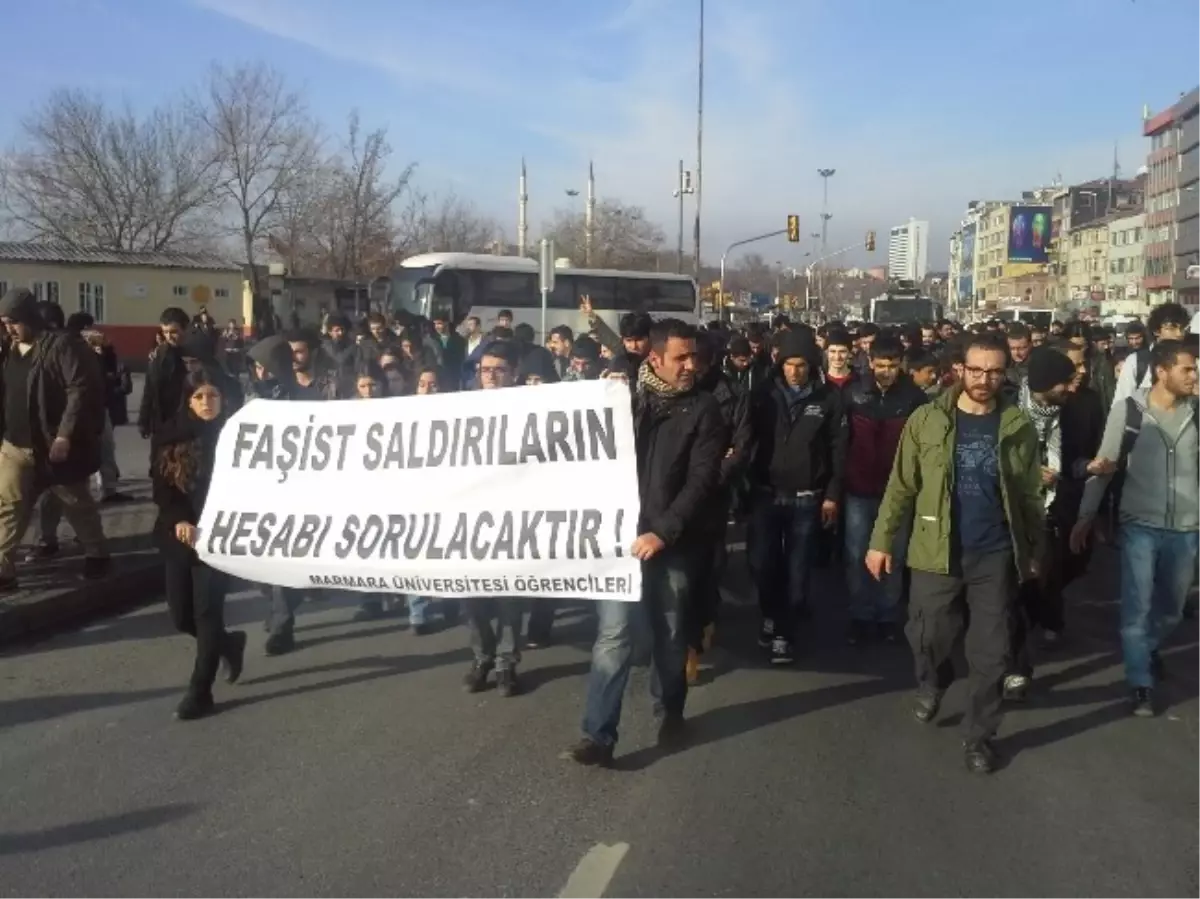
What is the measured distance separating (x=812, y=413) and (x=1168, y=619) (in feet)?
7.32

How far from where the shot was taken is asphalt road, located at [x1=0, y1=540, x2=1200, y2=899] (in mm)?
→ 4191

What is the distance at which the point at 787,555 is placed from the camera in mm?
7289

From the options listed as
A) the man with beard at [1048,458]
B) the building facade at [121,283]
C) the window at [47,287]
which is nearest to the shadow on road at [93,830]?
the man with beard at [1048,458]

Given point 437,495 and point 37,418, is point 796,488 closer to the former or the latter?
point 437,495

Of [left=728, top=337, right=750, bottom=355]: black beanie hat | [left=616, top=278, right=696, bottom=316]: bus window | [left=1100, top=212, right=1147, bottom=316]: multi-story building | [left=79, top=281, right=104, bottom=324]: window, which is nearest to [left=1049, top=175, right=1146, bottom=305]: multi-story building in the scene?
[left=1100, top=212, right=1147, bottom=316]: multi-story building

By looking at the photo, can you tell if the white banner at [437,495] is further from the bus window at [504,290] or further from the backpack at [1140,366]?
the bus window at [504,290]

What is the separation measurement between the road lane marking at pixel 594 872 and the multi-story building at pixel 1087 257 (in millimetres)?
106740

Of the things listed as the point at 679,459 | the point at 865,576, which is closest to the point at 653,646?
the point at 679,459

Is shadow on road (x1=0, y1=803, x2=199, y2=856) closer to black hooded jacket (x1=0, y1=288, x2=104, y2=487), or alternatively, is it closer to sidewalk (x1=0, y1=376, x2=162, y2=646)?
sidewalk (x1=0, y1=376, x2=162, y2=646)

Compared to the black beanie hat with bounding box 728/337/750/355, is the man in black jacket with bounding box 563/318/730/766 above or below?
below

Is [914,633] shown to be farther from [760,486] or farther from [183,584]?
[183,584]

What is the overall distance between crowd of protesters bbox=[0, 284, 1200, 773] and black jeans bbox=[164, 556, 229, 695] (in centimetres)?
1

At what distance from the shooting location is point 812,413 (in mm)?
7141

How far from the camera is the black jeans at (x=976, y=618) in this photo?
531 centimetres
